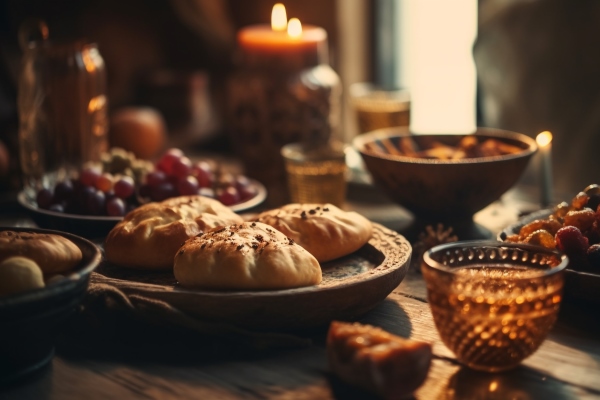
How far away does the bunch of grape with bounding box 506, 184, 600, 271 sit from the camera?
1.15m

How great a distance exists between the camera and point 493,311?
3.03 feet

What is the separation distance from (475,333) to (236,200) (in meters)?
0.78

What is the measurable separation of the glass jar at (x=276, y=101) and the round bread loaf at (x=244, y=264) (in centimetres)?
83

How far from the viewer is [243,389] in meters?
0.96

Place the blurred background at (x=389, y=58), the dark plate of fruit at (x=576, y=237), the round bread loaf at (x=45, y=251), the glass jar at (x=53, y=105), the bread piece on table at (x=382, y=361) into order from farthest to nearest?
the blurred background at (x=389, y=58), the glass jar at (x=53, y=105), the dark plate of fruit at (x=576, y=237), the round bread loaf at (x=45, y=251), the bread piece on table at (x=382, y=361)

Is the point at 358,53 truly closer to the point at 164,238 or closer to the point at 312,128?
the point at 312,128

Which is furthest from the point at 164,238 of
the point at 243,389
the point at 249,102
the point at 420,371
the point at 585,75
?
the point at 585,75

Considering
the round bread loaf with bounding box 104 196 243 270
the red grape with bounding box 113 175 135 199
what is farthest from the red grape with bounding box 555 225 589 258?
the red grape with bounding box 113 175 135 199

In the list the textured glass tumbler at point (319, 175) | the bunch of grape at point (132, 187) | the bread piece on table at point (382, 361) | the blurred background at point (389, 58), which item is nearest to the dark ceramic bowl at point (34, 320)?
the bread piece on table at point (382, 361)

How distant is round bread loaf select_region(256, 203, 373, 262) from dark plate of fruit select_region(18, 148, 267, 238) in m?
0.25

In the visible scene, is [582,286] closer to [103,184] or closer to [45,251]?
[45,251]

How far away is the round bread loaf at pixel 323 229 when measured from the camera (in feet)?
4.12

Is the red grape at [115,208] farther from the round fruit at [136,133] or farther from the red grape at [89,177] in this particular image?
the round fruit at [136,133]

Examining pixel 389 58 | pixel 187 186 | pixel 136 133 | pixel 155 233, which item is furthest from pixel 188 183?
pixel 389 58
